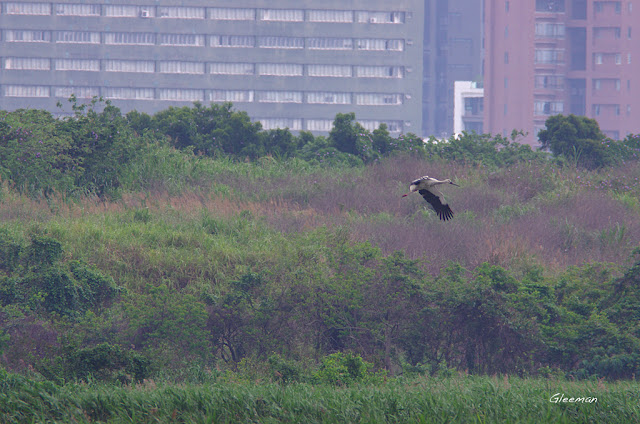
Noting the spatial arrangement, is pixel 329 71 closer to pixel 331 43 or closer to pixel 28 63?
pixel 331 43

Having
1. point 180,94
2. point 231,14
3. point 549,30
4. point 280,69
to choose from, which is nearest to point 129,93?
point 180,94

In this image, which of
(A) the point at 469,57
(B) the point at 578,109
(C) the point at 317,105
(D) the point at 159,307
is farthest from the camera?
(A) the point at 469,57

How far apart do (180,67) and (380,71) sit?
21.2 metres

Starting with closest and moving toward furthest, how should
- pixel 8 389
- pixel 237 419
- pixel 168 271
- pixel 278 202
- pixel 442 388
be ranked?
pixel 237 419 → pixel 8 389 → pixel 442 388 → pixel 168 271 → pixel 278 202

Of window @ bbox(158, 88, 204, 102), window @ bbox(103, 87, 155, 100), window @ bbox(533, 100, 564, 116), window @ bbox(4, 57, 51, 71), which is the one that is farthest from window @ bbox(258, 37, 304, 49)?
window @ bbox(533, 100, 564, 116)

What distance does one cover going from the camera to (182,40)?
85.7 m

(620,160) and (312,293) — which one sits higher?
(620,160)

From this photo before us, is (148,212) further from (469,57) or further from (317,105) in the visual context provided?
(469,57)

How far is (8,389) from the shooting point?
8.16 m

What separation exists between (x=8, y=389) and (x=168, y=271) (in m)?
6.11

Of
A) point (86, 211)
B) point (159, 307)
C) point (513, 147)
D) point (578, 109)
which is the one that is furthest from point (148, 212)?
point (578, 109)

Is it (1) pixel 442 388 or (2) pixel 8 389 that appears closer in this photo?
(2) pixel 8 389

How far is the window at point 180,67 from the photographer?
280ft
